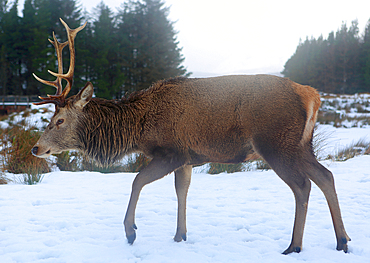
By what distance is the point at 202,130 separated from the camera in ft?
10.3

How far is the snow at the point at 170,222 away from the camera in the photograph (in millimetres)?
3018

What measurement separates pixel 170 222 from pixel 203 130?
64.1 inches

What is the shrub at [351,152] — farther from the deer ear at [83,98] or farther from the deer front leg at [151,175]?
the deer ear at [83,98]

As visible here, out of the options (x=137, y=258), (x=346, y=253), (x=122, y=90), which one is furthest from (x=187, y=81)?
(x=122, y=90)

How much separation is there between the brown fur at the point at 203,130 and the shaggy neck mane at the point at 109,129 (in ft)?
0.04

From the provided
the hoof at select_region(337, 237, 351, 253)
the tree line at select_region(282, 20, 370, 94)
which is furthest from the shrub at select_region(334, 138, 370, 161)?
the tree line at select_region(282, 20, 370, 94)

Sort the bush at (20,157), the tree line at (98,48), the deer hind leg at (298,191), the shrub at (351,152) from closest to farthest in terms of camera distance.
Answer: the deer hind leg at (298,191), the bush at (20,157), the shrub at (351,152), the tree line at (98,48)

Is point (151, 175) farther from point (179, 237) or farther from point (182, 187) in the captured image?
point (179, 237)

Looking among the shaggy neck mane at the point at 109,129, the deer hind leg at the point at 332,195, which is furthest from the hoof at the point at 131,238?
the deer hind leg at the point at 332,195

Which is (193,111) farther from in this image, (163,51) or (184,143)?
(163,51)

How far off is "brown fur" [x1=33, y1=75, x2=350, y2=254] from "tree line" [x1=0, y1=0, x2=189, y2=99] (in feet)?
95.9

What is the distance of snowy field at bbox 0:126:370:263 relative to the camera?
302 cm

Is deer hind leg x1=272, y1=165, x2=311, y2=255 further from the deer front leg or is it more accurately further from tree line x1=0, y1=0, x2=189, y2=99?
tree line x1=0, y1=0, x2=189, y2=99

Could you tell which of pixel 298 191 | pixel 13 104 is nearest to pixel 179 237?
pixel 298 191
